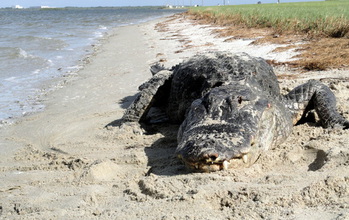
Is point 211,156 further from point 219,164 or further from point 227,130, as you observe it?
point 227,130

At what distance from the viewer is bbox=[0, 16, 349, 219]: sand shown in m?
2.66

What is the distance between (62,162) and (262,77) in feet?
8.71

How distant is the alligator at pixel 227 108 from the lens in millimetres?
3037

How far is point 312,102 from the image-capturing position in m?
4.75

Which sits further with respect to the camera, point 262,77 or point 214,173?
point 262,77

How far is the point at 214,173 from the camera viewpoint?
3.07 metres

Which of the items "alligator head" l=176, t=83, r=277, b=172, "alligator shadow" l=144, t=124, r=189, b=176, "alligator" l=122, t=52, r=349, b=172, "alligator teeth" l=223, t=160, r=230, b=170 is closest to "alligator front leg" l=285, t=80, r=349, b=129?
"alligator" l=122, t=52, r=349, b=172

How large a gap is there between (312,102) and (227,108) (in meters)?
1.81

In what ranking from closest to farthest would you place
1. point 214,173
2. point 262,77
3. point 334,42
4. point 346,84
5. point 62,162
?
1. point 214,173
2. point 62,162
3. point 262,77
4. point 346,84
5. point 334,42

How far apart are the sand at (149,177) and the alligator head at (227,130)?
5.5 inches

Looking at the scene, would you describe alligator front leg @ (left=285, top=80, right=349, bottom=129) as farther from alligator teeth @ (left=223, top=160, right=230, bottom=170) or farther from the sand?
alligator teeth @ (left=223, top=160, right=230, bottom=170)

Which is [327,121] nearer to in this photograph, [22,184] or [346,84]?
[346,84]

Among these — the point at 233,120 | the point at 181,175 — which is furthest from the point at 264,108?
the point at 181,175

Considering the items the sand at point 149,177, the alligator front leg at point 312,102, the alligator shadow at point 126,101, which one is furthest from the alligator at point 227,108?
the alligator shadow at point 126,101
